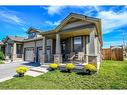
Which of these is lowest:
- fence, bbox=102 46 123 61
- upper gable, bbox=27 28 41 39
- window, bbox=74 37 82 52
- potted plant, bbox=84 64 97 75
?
potted plant, bbox=84 64 97 75

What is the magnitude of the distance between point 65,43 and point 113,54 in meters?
8.71

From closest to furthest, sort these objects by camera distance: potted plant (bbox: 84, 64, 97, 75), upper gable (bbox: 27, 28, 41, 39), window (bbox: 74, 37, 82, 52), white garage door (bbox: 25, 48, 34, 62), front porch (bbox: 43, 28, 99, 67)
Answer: potted plant (bbox: 84, 64, 97, 75) → front porch (bbox: 43, 28, 99, 67) → window (bbox: 74, 37, 82, 52) → white garage door (bbox: 25, 48, 34, 62) → upper gable (bbox: 27, 28, 41, 39)

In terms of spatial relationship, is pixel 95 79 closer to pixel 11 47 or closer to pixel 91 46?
pixel 91 46

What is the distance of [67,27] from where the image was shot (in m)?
12.1

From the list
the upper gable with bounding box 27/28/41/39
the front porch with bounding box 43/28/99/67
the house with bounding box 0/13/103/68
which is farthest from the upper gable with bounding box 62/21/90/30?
the upper gable with bounding box 27/28/41/39

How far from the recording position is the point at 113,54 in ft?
64.3

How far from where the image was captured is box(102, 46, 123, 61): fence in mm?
18828

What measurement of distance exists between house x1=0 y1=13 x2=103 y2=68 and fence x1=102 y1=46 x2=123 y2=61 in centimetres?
392

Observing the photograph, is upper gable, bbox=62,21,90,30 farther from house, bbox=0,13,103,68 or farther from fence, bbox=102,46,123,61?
fence, bbox=102,46,123,61

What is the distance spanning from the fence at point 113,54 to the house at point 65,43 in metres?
3.92

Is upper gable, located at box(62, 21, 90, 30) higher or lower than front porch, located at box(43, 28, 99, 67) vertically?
higher

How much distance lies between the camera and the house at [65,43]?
1019 centimetres

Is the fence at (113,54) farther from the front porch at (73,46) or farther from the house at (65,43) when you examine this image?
the front porch at (73,46)
